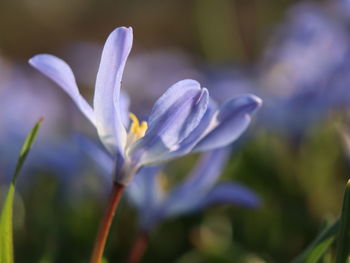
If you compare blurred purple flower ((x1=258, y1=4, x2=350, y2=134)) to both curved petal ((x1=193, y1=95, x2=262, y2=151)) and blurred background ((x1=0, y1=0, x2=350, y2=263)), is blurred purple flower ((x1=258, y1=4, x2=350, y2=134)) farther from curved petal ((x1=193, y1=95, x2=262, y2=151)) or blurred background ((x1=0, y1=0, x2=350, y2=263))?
curved petal ((x1=193, y1=95, x2=262, y2=151))

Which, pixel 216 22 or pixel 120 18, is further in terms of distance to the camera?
pixel 120 18

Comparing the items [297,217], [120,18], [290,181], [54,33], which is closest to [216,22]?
[290,181]

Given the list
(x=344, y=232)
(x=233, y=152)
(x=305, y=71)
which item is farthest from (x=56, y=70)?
(x=305, y=71)

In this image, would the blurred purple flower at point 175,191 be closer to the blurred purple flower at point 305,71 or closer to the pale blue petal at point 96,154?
the pale blue petal at point 96,154

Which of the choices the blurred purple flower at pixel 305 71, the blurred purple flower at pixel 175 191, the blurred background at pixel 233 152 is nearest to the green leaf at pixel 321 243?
the blurred background at pixel 233 152

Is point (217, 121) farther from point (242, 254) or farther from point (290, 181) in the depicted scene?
point (290, 181)

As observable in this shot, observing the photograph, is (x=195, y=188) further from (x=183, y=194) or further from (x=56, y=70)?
(x=56, y=70)
